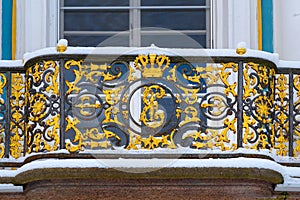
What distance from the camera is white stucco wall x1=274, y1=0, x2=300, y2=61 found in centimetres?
1700

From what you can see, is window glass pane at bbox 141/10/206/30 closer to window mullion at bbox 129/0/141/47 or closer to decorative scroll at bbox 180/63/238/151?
window mullion at bbox 129/0/141/47

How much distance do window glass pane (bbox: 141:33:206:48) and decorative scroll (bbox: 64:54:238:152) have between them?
1.94 metres

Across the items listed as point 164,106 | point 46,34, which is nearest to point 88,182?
point 164,106

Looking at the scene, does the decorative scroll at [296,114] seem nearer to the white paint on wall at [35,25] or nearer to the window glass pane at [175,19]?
the window glass pane at [175,19]

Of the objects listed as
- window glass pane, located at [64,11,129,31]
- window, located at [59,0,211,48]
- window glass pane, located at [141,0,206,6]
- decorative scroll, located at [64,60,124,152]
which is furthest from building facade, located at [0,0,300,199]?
window glass pane, located at [141,0,206,6]

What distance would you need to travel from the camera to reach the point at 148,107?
15.3m

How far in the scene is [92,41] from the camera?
17484mm

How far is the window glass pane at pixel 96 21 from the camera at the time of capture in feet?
57.6

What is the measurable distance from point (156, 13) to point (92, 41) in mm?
789

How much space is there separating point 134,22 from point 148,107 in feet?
8.03

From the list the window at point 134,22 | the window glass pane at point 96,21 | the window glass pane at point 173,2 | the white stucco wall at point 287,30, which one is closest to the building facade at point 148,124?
the white stucco wall at point 287,30

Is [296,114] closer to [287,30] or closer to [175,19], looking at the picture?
[287,30]

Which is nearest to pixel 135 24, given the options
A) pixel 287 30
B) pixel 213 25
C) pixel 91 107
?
pixel 213 25

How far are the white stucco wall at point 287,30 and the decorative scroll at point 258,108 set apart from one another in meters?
1.46
